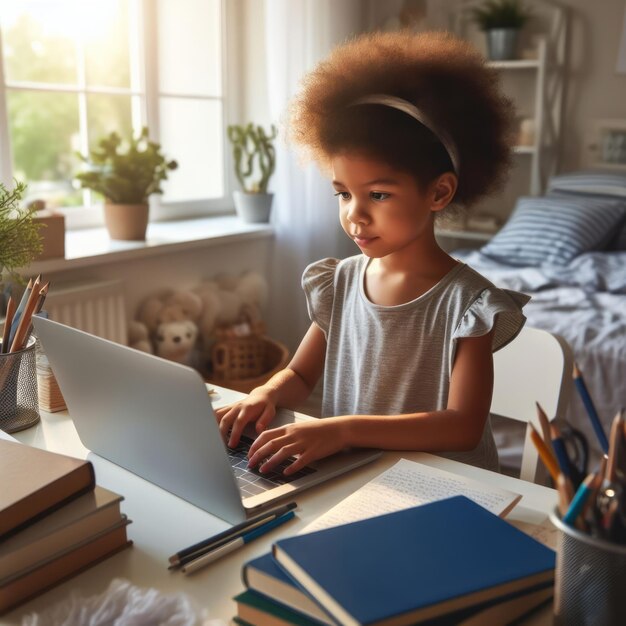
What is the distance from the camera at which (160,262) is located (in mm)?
2449

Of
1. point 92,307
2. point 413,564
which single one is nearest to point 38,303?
point 413,564

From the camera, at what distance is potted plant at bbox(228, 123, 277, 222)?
109 inches

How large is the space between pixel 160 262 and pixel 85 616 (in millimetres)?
1928

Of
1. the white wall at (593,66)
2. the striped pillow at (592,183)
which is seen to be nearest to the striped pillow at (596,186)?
the striped pillow at (592,183)

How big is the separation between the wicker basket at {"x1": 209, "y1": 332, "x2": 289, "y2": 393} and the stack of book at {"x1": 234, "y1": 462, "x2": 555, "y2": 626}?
5.93 ft

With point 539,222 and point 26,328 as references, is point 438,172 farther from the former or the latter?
point 539,222

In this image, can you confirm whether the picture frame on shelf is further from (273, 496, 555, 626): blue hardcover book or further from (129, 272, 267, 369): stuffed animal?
(273, 496, 555, 626): blue hardcover book

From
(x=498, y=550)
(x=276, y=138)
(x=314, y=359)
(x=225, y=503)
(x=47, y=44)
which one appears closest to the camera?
(x=498, y=550)

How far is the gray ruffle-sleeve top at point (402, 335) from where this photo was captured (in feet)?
3.60

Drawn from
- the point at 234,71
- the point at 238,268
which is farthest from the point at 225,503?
the point at 234,71

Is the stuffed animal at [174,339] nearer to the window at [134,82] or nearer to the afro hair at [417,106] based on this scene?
the window at [134,82]

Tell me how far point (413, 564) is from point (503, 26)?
3.08m

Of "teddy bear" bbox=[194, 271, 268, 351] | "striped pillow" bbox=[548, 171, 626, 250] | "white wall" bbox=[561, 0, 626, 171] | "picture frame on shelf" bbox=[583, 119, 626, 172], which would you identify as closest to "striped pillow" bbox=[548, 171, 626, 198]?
"striped pillow" bbox=[548, 171, 626, 250]

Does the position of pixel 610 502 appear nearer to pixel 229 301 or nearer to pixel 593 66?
pixel 229 301
